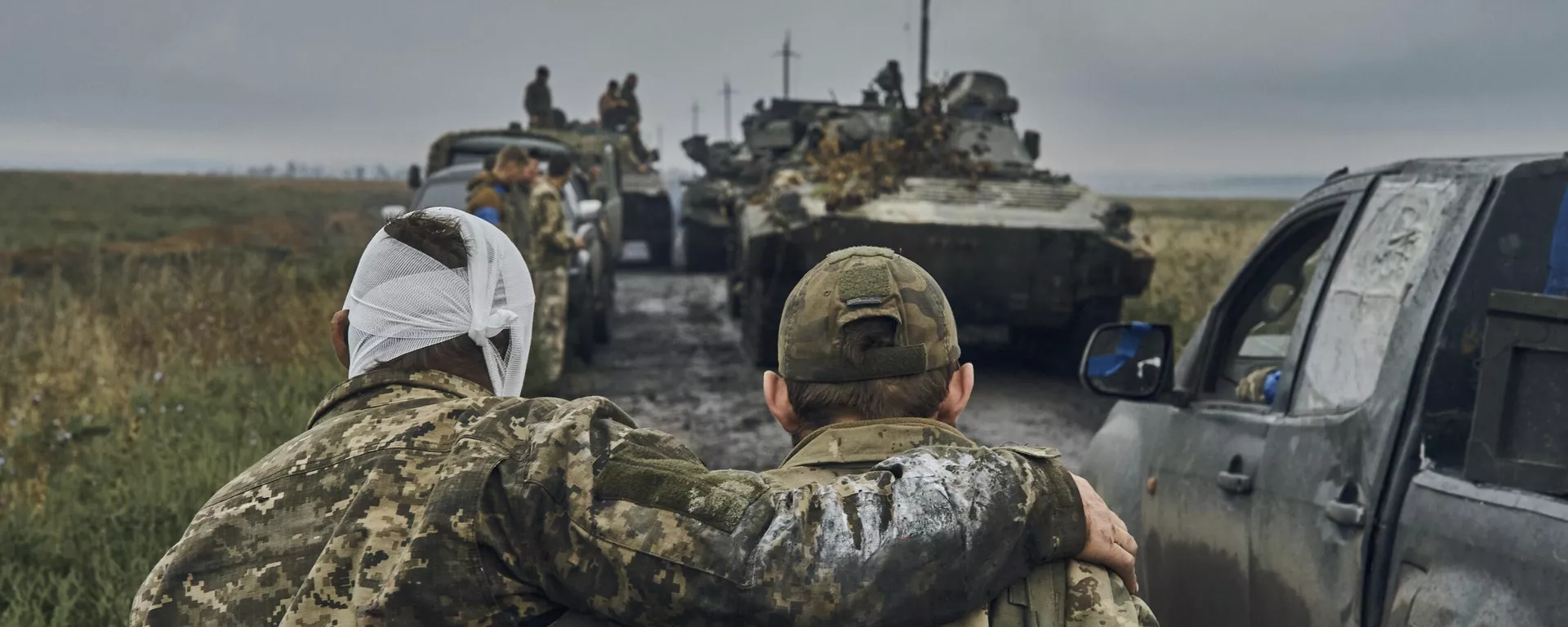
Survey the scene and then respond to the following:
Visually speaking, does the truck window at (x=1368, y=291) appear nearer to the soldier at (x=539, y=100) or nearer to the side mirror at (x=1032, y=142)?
the side mirror at (x=1032, y=142)

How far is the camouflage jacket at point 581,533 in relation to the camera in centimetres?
161

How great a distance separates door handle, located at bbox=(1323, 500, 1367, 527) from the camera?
2.54m

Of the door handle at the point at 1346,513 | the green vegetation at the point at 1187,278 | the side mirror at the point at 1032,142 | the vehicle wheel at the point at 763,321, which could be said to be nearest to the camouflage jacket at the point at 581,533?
the door handle at the point at 1346,513

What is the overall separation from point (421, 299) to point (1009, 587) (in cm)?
89

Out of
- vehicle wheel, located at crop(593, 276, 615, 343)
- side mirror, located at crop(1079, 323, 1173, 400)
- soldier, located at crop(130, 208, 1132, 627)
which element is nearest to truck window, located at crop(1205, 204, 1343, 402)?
side mirror, located at crop(1079, 323, 1173, 400)

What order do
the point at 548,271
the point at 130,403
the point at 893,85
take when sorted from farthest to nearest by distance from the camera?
the point at 893,85 < the point at 548,271 < the point at 130,403

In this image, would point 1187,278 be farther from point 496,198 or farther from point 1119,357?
point 1119,357

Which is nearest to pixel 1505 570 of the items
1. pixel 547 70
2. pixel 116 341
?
pixel 116 341

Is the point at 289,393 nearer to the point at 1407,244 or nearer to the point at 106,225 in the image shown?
the point at 1407,244

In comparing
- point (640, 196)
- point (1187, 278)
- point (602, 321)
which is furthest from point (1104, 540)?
point (640, 196)

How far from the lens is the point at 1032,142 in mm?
13969

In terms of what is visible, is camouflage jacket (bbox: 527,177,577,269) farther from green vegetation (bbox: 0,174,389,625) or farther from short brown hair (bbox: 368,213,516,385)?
short brown hair (bbox: 368,213,516,385)

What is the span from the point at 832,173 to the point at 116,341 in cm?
503

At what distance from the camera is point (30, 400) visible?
7.06m
